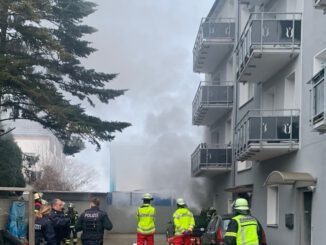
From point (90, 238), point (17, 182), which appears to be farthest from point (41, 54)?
point (90, 238)

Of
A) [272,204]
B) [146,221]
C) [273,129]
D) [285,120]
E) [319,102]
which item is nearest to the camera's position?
[319,102]

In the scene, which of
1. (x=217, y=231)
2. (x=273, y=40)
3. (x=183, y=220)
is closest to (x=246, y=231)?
(x=217, y=231)

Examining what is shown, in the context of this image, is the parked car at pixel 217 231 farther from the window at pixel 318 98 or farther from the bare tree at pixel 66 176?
the bare tree at pixel 66 176

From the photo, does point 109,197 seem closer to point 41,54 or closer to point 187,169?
point 187,169

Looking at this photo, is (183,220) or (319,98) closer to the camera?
(319,98)

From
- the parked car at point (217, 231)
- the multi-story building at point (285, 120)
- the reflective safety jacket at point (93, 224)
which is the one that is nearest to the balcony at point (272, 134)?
the multi-story building at point (285, 120)

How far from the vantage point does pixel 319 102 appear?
35.9ft

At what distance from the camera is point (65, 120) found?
58.4 feet

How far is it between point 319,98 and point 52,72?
1154 cm

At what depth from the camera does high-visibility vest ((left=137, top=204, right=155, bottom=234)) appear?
43.1 ft

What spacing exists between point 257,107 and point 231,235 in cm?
1086

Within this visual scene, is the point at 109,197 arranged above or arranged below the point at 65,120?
below

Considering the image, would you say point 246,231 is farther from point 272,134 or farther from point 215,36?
point 215,36

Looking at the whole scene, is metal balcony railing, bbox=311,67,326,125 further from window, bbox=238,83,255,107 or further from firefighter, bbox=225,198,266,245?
window, bbox=238,83,255,107
